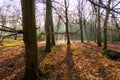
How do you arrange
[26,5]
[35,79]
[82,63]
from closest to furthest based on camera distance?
1. [26,5]
2. [35,79]
3. [82,63]

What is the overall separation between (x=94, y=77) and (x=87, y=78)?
338mm

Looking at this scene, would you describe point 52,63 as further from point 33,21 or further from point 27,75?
point 33,21

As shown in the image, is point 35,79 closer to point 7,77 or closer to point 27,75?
point 27,75

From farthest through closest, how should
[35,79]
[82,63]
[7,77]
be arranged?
[82,63], [7,77], [35,79]

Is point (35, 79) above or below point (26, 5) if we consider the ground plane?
below

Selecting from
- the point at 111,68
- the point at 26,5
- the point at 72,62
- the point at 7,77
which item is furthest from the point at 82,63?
the point at 26,5

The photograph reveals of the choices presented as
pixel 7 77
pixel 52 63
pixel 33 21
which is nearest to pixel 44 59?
pixel 52 63

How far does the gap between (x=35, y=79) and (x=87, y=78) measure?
230cm

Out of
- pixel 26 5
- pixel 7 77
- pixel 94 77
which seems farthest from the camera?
pixel 7 77

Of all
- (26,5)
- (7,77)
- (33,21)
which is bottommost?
(7,77)

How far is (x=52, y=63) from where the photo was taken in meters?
9.99

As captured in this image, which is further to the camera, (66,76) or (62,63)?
(62,63)

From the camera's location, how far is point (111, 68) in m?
8.94

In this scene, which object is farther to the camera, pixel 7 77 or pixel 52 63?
pixel 52 63
